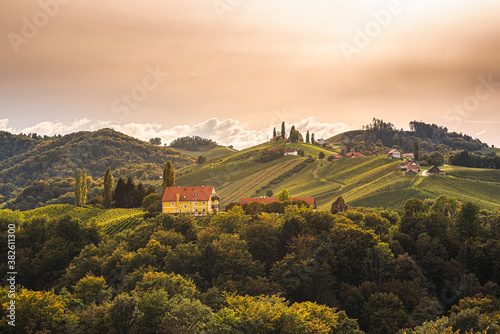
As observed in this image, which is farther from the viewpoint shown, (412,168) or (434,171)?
(412,168)

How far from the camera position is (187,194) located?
283 ft

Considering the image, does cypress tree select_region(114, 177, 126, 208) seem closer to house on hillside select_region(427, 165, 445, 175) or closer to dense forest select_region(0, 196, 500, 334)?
dense forest select_region(0, 196, 500, 334)

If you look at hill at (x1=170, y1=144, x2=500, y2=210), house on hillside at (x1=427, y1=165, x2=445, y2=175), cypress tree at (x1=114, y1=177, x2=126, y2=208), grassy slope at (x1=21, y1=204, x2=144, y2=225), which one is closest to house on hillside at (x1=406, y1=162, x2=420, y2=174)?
hill at (x1=170, y1=144, x2=500, y2=210)

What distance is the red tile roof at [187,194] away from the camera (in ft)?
281

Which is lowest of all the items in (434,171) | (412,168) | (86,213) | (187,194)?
(86,213)

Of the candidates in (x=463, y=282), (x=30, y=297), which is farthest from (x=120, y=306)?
(x=463, y=282)

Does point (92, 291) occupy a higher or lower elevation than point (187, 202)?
lower

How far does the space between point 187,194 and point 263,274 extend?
32.0 meters

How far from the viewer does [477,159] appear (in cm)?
15100

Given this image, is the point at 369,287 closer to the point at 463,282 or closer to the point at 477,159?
the point at 463,282

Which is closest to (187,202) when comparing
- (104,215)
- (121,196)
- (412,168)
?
(104,215)

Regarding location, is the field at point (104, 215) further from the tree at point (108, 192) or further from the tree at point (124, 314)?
the tree at point (124, 314)

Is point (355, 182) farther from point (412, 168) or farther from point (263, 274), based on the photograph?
point (263, 274)

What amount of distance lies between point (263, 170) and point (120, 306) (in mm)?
151946
